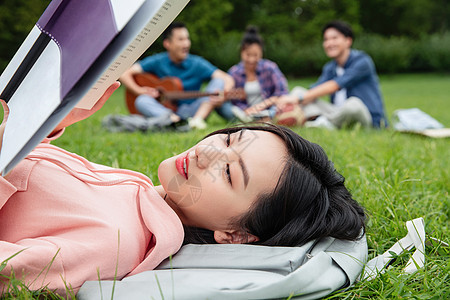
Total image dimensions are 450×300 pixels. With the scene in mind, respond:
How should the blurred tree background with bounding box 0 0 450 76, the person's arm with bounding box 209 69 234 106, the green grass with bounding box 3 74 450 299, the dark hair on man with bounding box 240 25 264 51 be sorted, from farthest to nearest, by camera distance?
the blurred tree background with bounding box 0 0 450 76 < the dark hair on man with bounding box 240 25 264 51 < the person's arm with bounding box 209 69 234 106 < the green grass with bounding box 3 74 450 299

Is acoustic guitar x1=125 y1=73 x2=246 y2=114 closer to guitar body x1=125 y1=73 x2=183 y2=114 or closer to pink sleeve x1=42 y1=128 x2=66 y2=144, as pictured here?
guitar body x1=125 y1=73 x2=183 y2=114

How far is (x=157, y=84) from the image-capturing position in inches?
245

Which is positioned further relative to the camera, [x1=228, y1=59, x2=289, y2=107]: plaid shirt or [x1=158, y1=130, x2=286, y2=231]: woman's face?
[x1=228, y1=59, x2=289, y2=107]: plaid shirt

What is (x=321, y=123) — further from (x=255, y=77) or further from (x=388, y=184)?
(x=388, y=184)

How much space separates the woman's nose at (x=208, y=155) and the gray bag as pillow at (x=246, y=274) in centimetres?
27

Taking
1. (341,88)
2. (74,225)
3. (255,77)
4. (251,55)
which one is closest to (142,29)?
(74,225)

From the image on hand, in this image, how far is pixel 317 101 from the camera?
5.95 meters

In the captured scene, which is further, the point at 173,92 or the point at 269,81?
the point at 269,81

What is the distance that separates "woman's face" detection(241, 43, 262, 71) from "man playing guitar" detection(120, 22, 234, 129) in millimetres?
320

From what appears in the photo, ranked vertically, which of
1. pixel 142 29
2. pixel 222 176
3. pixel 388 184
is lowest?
pixel 222 176

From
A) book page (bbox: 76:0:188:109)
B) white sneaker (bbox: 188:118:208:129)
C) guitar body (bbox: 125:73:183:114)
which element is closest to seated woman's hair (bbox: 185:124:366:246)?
book page (bbox: 76:0:188:109)

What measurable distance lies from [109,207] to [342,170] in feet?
4.85

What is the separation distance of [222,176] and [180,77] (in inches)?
204

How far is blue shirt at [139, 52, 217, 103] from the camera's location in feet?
21.0
